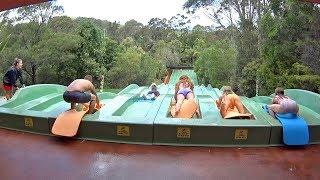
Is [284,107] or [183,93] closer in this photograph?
[284,107]

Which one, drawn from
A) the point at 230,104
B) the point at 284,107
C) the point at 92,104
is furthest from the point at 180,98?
the point at 284,107

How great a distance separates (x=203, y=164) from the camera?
4219 millimetres

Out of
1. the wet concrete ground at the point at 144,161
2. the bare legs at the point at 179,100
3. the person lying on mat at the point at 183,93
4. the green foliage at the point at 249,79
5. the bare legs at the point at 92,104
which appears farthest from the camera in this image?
the green foliage at the point at 249,79

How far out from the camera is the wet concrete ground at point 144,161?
388cm

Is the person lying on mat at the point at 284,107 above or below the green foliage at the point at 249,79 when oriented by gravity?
above

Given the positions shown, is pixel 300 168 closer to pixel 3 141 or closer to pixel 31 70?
pixel 3 141

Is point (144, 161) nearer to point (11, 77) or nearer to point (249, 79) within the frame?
point (11, 77)

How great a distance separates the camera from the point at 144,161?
4.29 meters

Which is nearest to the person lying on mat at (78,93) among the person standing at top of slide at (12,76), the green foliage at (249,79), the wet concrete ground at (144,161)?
the wet concrete ground at (144,161)

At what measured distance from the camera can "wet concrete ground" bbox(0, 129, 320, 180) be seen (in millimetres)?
3877

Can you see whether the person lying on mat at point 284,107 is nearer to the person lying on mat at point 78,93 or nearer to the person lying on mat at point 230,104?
the person lying on mat at point 230,104

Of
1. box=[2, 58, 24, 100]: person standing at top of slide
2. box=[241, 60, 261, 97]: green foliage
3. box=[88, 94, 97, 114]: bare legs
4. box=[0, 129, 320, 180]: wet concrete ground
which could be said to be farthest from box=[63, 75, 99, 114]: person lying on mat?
box=[241, 60, 261, 97]: green foliage

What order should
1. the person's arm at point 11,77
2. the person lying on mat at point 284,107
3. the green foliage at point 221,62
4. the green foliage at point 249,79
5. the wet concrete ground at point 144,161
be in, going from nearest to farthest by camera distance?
the wet concrete ground at point 144,161 < the person lying on mat at point 284,107 < the person's arm at point 11,77 < the green foliage at point 249,79 < the green foliage at point 221,62

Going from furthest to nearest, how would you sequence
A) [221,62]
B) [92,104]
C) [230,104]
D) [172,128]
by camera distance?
[221,62] → [230,104] → [92,104] → [172,128]
